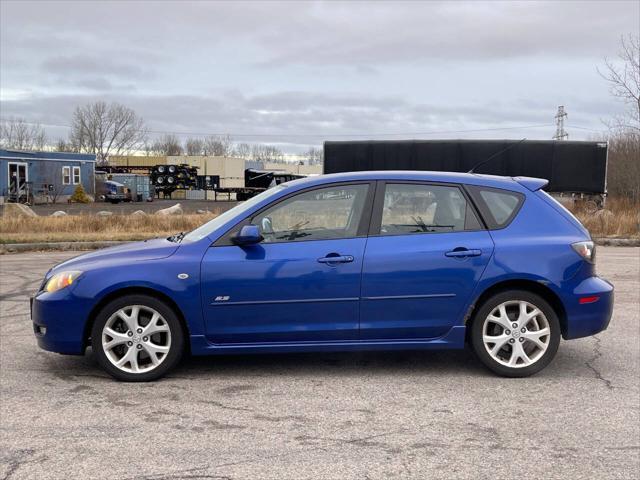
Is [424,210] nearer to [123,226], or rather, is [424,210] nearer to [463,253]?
[463,253]

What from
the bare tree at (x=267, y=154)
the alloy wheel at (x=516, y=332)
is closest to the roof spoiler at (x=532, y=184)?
the alloy wheel at (x=516, y=332)

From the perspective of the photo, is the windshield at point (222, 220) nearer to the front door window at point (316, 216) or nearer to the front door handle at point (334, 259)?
the front door window at point (316, 216)

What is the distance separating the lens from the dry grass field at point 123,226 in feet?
55.7

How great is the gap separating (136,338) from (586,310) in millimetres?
3426

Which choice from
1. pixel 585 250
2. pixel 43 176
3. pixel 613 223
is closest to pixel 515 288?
pixel 585 250

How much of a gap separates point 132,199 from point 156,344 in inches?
1965

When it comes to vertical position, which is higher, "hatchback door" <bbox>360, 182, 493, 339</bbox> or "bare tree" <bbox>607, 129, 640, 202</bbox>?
"bare tree" <bbox>607, 129, 640, 202</bbox>

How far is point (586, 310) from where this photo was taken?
16.5 feet

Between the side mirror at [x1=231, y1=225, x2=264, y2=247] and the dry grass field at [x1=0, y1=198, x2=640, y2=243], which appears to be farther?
the dry grass field at [x1=0, y1=198, x2=640, y2=243]

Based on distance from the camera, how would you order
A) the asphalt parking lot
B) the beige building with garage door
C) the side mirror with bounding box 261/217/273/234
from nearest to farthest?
the asphalt parking lot, the side mirror with bounding box 261/217/273/234, the beige building with garage door

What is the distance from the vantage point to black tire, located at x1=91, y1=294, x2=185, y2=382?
4840 millimetres

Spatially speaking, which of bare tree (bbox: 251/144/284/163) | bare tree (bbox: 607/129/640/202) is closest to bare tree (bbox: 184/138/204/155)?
bare tree (bbox: 251/144/284/163)

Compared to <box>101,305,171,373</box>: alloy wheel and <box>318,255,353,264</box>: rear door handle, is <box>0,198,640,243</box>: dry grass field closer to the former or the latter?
<box>101,305,171,373</box>: alloy wheel

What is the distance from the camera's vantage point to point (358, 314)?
491 centimetres
